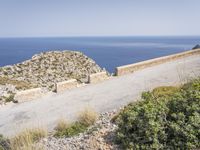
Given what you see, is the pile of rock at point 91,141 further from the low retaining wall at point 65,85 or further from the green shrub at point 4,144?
the low retaining wall at point 65,85

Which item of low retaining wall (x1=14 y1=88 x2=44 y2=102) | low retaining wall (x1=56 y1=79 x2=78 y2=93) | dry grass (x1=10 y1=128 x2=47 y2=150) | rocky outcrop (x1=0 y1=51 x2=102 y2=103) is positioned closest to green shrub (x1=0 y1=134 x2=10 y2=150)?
dry grass (x1=10 y1=128 x2=47 y2=150)

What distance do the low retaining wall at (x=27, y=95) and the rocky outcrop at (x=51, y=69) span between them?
28.6m

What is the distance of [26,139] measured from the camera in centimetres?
859

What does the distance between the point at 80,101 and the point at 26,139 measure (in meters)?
6.80

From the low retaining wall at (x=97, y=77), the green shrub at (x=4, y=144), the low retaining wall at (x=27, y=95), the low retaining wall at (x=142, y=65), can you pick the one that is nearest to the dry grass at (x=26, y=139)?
the green shrub at (x=4, y=144)

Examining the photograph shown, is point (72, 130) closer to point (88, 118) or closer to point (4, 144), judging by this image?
point (88, 118)

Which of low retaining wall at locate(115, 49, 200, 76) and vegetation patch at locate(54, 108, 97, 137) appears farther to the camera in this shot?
low retaining wall at locate(115, 49, 200, 76)

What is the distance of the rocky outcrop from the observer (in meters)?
47.1

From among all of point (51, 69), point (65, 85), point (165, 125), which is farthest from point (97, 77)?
point (51, 69)

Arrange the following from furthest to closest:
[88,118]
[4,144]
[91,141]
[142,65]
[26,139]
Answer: [142,65] → [88,118] → [4,144] → [26,139] → [91,141]

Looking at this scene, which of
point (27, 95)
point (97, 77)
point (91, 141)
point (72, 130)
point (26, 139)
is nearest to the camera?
point (91, 141)

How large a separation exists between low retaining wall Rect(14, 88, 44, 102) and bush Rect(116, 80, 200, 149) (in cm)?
927

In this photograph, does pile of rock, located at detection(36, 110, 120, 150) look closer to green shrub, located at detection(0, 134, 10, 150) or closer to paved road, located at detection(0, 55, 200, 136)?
green shrub, located at detection(0, 134, 10, 150)

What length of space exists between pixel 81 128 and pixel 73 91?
22.9ft
